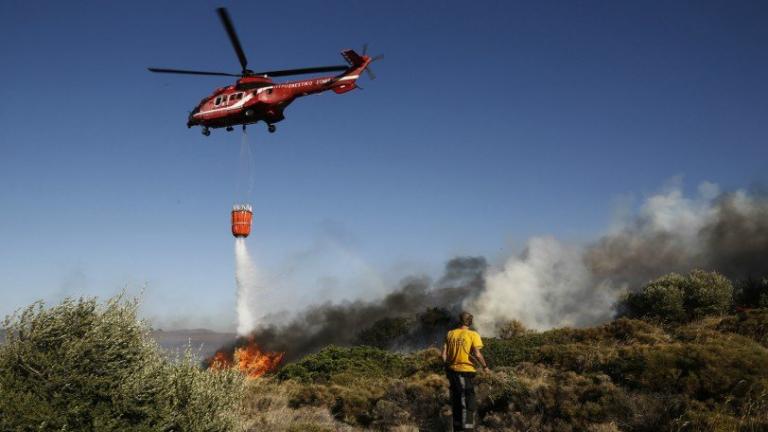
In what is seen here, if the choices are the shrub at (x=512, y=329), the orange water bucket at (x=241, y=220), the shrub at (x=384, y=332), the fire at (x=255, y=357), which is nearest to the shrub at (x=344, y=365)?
the orange water bucket at (x=241, y=220)

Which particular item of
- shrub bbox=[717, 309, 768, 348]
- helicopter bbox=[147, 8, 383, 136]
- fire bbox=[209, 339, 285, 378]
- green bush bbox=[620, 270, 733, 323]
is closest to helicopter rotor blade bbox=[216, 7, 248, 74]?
helicopter bbox=[147, 8, 383, 136]

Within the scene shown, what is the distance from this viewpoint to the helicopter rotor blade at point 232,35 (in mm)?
23016

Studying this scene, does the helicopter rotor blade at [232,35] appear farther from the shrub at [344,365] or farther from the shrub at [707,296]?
the shrub at [707,296]

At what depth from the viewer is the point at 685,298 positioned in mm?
41406

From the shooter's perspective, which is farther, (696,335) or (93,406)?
(696,335)

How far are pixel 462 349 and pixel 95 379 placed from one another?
7.08 meters

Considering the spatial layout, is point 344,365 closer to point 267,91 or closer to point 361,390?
point 361,390

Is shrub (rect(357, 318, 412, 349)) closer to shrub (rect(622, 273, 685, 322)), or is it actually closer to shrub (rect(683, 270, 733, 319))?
shrub (rect(622, 273, 685, 322))

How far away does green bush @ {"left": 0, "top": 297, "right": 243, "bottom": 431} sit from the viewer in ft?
30.2

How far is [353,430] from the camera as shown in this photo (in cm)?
1589

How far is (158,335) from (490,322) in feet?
154

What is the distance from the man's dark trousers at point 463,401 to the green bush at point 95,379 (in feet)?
16.3

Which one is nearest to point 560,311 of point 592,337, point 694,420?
point 592,337

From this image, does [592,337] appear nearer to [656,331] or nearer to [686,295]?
[656,331]
